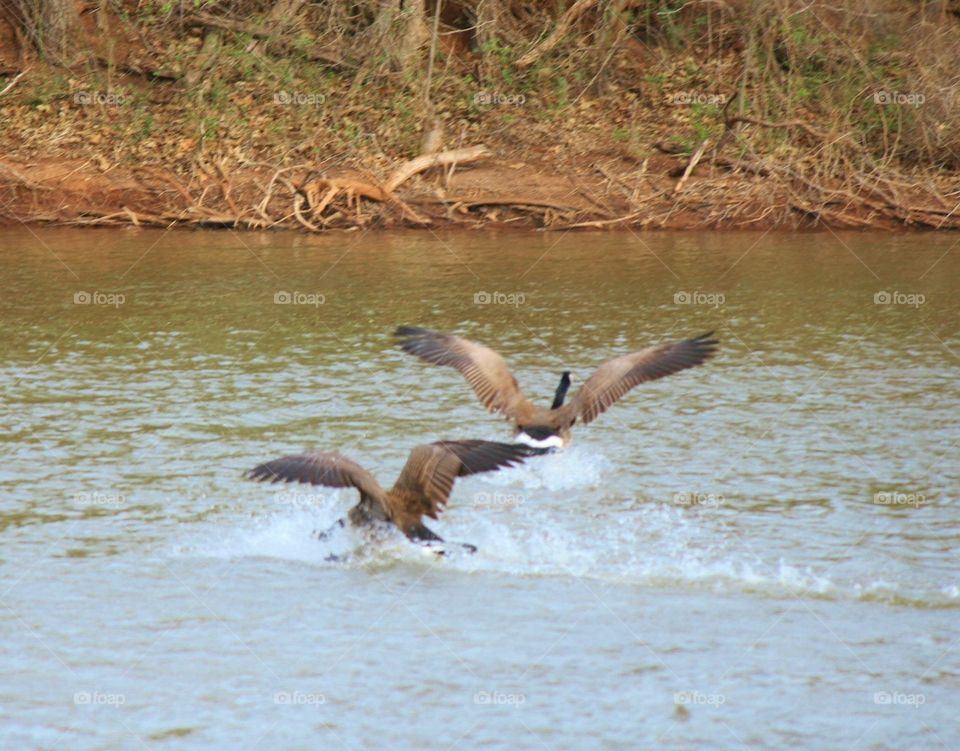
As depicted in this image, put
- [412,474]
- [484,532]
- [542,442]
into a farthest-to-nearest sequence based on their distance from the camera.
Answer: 1. [542,442]
2. [484,532]
3. [412,474]

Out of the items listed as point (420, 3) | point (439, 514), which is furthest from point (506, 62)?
point (439, 514)

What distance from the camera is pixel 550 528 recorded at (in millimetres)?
8297

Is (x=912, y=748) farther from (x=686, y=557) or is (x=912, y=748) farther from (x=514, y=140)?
(x=514, y=140)

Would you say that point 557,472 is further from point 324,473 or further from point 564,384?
point 324,473

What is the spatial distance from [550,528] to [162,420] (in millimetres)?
3395

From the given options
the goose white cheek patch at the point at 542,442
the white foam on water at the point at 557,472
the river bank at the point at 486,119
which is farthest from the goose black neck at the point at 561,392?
the river bank at the point at 486,119

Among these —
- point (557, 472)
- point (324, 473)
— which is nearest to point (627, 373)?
point (557, 472)

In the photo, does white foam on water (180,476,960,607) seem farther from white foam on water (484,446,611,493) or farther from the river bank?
the river bank

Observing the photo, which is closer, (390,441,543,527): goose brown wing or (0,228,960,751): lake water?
(0,228,960,751): lake water

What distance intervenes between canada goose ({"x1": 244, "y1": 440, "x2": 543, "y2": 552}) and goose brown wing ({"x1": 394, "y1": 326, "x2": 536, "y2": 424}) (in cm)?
158

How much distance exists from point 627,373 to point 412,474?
2.20 metres

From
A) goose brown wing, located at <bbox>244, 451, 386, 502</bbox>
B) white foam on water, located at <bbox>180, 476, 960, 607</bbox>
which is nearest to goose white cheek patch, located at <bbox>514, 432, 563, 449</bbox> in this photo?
white foam on water, located at <bbox>180, 476, 960, 607</bbox>

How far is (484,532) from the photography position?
8.20 meters

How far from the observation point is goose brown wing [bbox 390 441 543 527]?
25.0 feet
